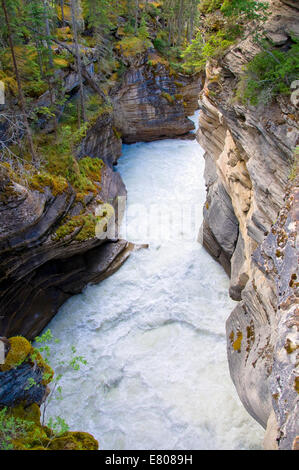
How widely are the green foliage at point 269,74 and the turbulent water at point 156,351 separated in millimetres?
8561

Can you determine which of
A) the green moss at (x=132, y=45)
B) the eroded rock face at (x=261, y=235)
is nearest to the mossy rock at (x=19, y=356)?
the eroded rock face at (x=261, y=235)

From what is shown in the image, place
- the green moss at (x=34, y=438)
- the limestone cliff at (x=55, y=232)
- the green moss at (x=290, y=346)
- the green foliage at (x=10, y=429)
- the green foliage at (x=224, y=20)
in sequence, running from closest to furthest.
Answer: the green moss at (x=290, y=346) → the green foliage at (x=10, y=429) → the green moss at (x=34, y=438) → the green foliage at (x=224, y=20) → the limestone cliff at (x=55, y=232)

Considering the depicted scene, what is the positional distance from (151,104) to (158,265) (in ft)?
54.6

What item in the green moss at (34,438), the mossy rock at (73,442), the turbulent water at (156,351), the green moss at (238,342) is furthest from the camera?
the turbulent water at (156,351)

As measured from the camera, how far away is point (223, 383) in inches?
440

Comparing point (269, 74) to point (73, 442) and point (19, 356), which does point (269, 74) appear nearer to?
point (19, 356)

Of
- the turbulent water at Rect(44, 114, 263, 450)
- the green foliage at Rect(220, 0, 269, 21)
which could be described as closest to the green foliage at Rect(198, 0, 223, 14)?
the green foliage at Rect(220, 0, 269, 21)

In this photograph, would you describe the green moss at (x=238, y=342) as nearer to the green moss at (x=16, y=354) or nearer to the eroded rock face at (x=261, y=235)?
the eroded rock face at (x=261, y=235)

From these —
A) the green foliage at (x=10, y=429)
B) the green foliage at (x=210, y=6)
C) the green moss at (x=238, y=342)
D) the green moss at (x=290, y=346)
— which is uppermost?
the green foliage at (x=210, y=6)

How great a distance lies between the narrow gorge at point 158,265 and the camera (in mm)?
7285

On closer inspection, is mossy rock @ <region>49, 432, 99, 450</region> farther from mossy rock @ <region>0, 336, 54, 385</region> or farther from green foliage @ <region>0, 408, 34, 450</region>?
mossy rock @ <region>0, 336, 54, 385</region>

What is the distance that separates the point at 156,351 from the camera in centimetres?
1248

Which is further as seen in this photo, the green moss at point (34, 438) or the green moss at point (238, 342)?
the green moss at point (238, 342)

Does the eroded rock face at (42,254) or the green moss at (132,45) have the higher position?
the green moss at (132,45)
